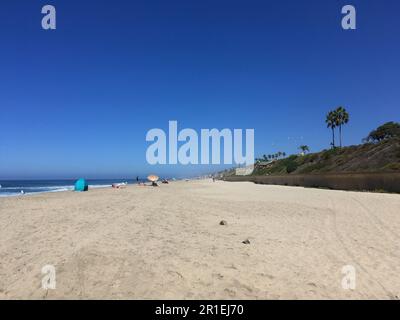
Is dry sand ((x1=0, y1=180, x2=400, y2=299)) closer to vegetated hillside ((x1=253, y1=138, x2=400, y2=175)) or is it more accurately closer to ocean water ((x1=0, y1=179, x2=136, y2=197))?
vegetated hillside ((x1=253, y1=138, x2=400, y2=175))

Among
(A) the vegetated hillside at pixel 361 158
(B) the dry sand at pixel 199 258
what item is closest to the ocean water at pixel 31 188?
(B) the dry sand at pixel 199 258

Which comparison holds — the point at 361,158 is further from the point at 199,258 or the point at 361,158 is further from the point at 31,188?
the point at 31,188

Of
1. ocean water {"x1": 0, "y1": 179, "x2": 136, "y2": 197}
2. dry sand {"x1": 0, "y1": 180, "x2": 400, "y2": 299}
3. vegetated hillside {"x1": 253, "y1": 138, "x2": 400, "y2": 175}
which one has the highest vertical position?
vegetated hillside {"x1": 253, "y1": 138, "x2": 400, "y2": 175}

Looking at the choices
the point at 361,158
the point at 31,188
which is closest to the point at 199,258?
the point at 361,158

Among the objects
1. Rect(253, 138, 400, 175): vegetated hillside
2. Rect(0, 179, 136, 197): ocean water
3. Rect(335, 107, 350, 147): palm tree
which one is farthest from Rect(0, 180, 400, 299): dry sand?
Rect(335, 107, 350, 147): palm tree

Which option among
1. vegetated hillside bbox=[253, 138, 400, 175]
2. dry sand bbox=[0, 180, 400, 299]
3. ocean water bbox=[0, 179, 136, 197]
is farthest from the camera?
vegetated hillside bbox=[253, 138, 400, 175]

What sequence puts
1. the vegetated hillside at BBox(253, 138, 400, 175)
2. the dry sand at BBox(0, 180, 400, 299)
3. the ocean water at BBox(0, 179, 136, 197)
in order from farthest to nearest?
the vegetated hillside at BBox(253, 138, 400, 175) < the ocean water at BBox(0, 179, 136, 197) < the dry sand at BBox(0, 180, 400, 299)

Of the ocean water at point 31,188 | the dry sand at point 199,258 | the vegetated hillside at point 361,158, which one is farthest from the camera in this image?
the vegetated hillside at point 361,158

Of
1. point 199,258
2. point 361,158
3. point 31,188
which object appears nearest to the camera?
point 199,258

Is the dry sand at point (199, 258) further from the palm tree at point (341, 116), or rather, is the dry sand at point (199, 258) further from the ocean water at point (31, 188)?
the palm tree at point (341, 116)

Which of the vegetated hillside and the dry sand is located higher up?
the vegetated hillside

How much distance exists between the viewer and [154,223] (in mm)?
10227
